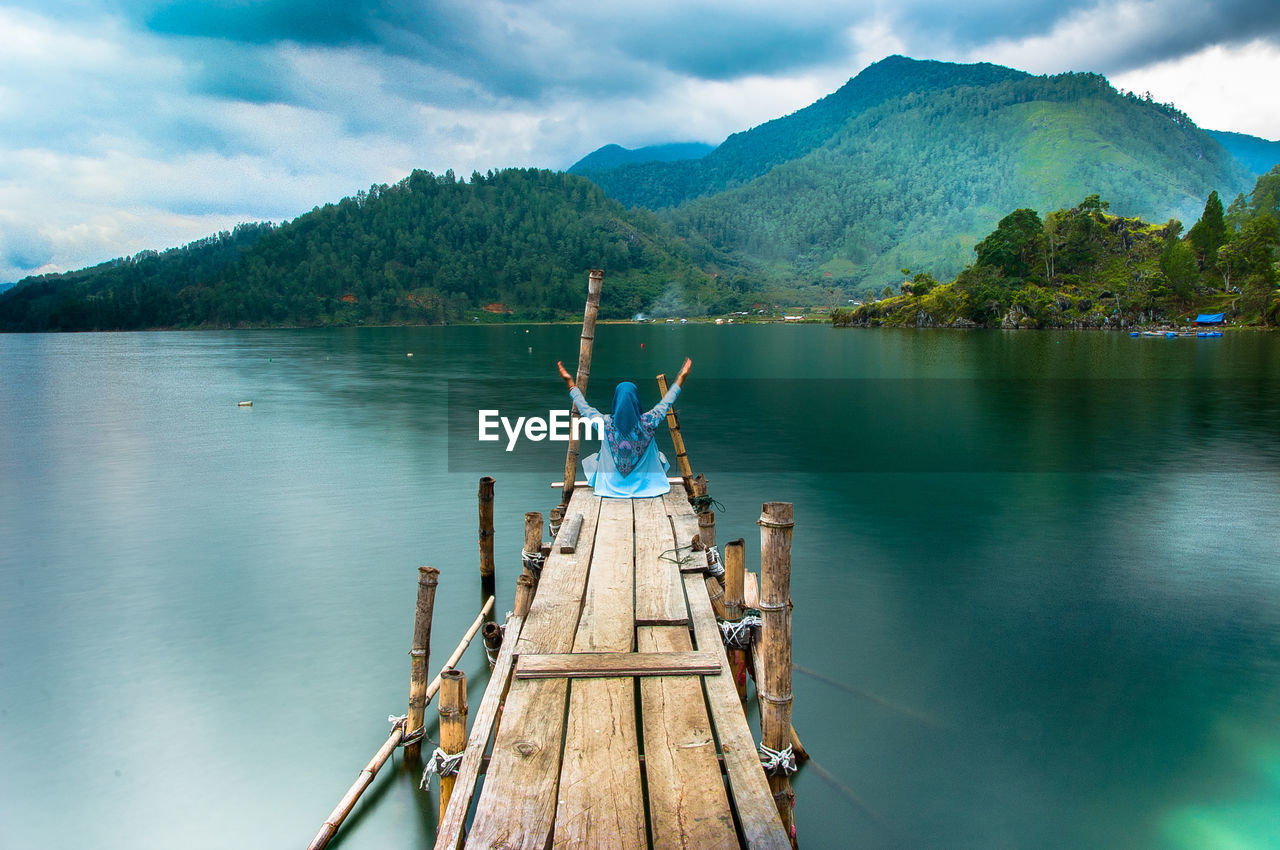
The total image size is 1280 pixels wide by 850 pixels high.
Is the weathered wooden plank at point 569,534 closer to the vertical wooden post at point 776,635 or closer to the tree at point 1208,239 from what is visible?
the vertical wooden post at point 776,635

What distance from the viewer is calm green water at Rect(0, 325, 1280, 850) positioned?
8.48m

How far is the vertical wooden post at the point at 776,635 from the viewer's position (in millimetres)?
6523

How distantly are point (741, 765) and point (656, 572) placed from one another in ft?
13.3

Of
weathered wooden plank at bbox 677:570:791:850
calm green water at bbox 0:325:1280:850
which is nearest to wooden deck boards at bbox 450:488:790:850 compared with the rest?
weathered wooden plank at bbox 677:570:791:850

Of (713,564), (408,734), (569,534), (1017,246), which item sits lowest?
(408,734)

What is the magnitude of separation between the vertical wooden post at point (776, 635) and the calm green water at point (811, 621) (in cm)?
204

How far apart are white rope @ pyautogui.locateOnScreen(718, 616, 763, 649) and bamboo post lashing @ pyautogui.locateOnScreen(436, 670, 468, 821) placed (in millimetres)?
3250

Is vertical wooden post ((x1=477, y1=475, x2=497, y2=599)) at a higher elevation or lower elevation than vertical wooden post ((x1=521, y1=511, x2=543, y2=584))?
lower

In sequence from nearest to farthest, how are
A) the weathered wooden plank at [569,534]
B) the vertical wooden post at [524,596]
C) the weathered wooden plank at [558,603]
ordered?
the weathered wooden plank at [558,603] < the vertical wooden post at [524,596] < the weathered wooden plank at [569,534]

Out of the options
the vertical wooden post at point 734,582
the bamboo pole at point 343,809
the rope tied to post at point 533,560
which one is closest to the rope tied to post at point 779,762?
the vertical wooden post at point 734,582

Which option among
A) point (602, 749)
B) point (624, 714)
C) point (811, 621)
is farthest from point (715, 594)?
point (811, 621)

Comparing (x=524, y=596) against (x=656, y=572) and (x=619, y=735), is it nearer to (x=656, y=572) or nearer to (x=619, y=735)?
(x=656, y=572)

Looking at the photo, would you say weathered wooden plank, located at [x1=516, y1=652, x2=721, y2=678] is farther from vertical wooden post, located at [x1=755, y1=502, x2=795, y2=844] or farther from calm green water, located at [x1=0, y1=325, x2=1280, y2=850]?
calm green water, located at [x1=0, y1=325, x2=1280, y2=850]

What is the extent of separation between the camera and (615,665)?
6.91m
